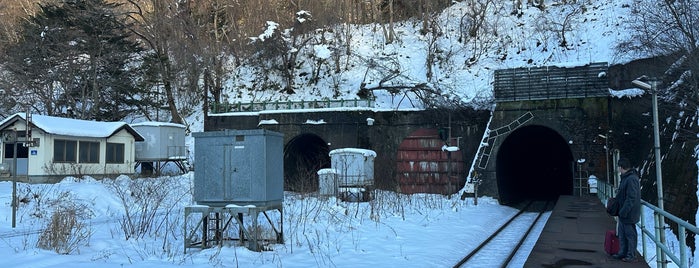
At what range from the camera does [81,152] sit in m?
28.5

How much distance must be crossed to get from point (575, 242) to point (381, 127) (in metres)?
21.7

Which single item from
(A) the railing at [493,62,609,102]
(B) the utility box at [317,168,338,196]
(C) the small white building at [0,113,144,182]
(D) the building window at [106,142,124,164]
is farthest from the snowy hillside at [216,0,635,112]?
(C) the small white building at [0,113,144,182]

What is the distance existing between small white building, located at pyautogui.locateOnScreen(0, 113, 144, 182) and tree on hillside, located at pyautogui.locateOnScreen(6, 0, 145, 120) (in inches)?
355

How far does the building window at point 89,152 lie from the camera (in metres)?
28.6

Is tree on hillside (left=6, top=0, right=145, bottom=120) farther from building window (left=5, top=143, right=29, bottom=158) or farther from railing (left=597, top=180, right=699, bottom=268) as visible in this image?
railing (left=597, top=180, right=699, bottom=268)

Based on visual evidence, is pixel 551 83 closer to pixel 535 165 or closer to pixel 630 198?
pixel 535 165

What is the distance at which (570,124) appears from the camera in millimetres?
27203

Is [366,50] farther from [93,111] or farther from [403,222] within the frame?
[403,222]

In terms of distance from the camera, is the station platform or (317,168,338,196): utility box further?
(317,168,338,196): utility box

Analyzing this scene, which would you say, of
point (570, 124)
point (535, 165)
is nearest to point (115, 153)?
point (570, 124)

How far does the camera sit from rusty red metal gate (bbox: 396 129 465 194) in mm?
29969

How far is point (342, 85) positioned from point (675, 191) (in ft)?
92.7

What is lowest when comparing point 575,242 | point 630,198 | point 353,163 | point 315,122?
point 575,242

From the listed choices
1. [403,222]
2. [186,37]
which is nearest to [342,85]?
[186,37]
